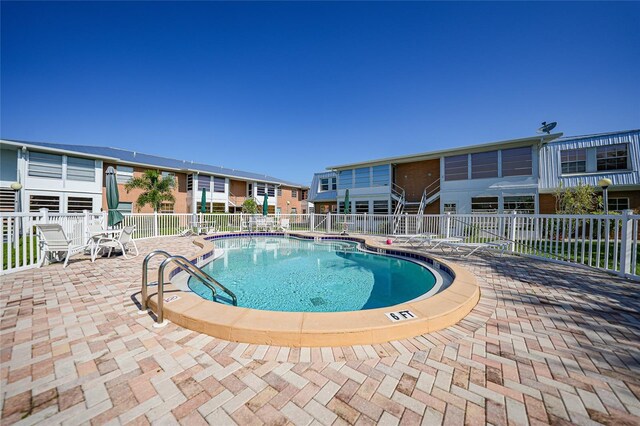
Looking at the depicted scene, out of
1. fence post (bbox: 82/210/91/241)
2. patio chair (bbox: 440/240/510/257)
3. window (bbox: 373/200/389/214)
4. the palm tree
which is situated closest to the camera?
fence post (bbox: 82/210/91/241)

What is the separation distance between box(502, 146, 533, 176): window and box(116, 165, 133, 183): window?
2775 centimetres

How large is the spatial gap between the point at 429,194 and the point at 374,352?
16.0 m

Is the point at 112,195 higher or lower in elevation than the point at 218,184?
lower

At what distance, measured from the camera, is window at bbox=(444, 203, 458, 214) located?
15.2 m

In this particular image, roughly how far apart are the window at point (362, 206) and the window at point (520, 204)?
883 cm

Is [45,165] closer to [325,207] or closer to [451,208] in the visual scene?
[325,207]

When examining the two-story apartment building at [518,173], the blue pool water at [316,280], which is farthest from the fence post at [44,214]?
the two-story apartment building at [518,173]

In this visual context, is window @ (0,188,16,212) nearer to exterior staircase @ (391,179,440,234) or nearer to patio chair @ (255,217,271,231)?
patio chair @ (255,217,271,231)

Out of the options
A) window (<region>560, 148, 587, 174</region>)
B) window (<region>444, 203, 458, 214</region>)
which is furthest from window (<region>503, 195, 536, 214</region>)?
window (<region>560, 148, 587, 174</region>)

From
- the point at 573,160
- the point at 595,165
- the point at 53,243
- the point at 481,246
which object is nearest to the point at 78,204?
the point at 53,243

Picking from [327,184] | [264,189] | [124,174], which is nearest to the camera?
[124,174]

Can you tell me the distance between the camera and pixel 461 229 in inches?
426

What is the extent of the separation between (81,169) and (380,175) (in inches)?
881

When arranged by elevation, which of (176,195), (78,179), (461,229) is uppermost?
(78,179)
